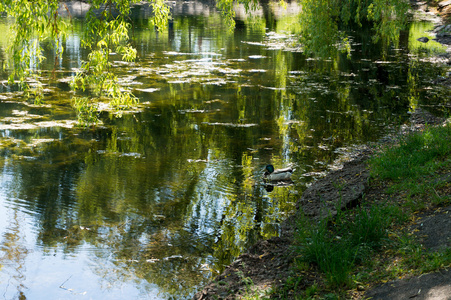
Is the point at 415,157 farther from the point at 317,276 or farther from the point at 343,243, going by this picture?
the point at 317,276

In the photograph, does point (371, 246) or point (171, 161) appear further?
point (171, 161)

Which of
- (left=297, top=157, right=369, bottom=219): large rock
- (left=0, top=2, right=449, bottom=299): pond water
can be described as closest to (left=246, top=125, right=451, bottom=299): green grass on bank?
(left=297, top=157, right=369, bottom=219): large rock

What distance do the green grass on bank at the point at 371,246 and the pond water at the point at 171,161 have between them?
131 cm

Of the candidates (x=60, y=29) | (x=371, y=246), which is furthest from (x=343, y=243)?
(x=60, y=29)

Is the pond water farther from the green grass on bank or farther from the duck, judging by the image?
the green grass on bank

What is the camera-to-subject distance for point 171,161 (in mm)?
9055

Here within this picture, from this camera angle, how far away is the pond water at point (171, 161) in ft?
18.1

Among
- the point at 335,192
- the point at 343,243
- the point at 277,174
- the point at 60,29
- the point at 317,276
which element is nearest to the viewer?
the point at 317,276

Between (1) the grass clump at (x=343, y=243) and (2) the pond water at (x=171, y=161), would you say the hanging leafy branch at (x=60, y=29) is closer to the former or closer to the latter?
(2) the pond water at (x=171, y=161)

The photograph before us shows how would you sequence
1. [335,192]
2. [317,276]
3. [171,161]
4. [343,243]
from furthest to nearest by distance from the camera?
1. [171,161]
2. [335,192]
3. [343,243]
4. [317,276]

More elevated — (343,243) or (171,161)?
(343,243)

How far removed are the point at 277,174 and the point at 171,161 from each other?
2.25 metres

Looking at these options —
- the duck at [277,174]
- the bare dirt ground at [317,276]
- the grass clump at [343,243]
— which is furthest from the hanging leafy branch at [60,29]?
the grass clump at [343,243]

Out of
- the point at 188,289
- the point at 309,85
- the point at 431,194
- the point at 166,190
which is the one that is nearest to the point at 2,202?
the point at 166,190
